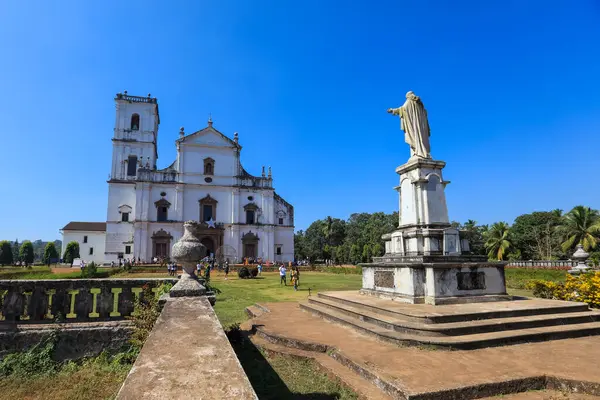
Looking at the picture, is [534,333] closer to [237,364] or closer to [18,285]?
[237,364]

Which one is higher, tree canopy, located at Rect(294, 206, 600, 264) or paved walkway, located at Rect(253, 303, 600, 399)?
tree canopy, located at Rect(294, 206, 600, 264)

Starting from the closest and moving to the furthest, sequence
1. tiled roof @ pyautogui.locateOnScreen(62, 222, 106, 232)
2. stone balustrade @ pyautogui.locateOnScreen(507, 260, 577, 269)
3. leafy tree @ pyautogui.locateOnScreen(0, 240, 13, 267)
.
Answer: stone balustrade @ pyautogui.locateOnScreen(507, 260, 577, 269)
tiled roof @ pyautogui.locateOnScreen(62, 222, 106, 232)
leafy tree @ pyautogui.locateOnScreen(0, 240, 13, 267)

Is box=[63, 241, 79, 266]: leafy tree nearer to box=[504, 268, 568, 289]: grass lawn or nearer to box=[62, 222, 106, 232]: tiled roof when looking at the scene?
box=[62, 222, 106, 232]: tiled roof

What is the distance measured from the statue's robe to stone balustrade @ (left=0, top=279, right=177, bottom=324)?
7.20 meters

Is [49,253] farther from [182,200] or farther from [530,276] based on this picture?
[530,276]

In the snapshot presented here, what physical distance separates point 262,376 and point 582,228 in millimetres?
39071

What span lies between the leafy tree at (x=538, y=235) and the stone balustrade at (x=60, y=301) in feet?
145

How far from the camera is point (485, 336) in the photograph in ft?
16.8

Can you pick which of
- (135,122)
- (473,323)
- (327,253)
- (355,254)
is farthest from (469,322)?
(327,253)

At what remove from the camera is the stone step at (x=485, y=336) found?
15.9 feet

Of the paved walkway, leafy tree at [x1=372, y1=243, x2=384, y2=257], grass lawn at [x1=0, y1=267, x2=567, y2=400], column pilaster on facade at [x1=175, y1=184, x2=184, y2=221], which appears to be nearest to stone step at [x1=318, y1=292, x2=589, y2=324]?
the paved walkway

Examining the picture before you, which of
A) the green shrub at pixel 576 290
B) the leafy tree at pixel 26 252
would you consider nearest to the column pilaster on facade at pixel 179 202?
the leafy tree at pixel 26 252

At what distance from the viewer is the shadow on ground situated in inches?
144

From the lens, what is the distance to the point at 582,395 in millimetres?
3475
